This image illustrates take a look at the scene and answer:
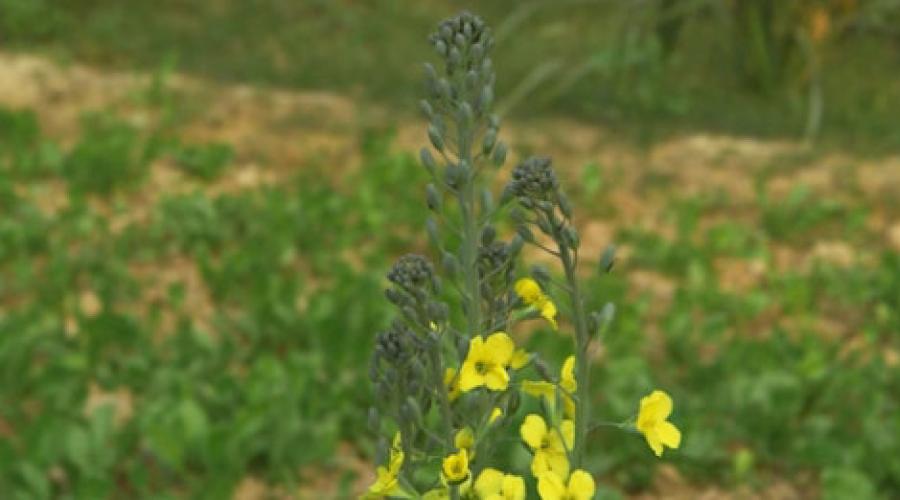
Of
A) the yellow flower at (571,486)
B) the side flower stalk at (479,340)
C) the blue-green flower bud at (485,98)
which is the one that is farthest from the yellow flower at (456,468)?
the blue-green flower bud at (485,98)

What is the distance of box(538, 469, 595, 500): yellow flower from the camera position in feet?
5.88

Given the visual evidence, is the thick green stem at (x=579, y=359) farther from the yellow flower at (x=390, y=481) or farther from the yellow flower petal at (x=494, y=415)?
the yellow flower at (x=390, y=481)

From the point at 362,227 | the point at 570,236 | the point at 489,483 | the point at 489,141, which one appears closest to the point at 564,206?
the point at 570,236

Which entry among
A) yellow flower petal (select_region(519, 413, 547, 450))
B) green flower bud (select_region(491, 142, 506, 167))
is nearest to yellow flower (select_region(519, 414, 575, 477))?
yellow flower petal (select_region(519, 413, 547, 450))

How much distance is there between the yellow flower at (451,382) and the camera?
1.92 meters

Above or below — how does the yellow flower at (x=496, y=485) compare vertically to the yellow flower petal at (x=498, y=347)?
below

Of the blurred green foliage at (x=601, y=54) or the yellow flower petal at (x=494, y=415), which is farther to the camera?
the blurred green foliage at (x=601, y=54)

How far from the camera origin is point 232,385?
4125 millimetres

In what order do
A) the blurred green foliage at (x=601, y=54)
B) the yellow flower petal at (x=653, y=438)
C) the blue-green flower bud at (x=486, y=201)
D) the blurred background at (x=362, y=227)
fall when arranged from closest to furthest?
the yellow flower petal at (x=653, y=438) < the blue-green flower bud at (x=486, y=201) < the blurred background at (x=362, y=227) < the blurred green foliage at (x=601, y=54)

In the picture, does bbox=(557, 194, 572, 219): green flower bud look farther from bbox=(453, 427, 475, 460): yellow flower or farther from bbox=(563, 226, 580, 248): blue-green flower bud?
bbox=(453, 427, 475, 460): yellow flower

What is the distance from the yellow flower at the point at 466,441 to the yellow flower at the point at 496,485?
48 millimetres

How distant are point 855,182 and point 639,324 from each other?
177 cm

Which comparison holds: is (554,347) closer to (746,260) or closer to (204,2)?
(746,260)

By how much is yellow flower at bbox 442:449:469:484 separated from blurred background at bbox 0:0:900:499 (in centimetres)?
185
